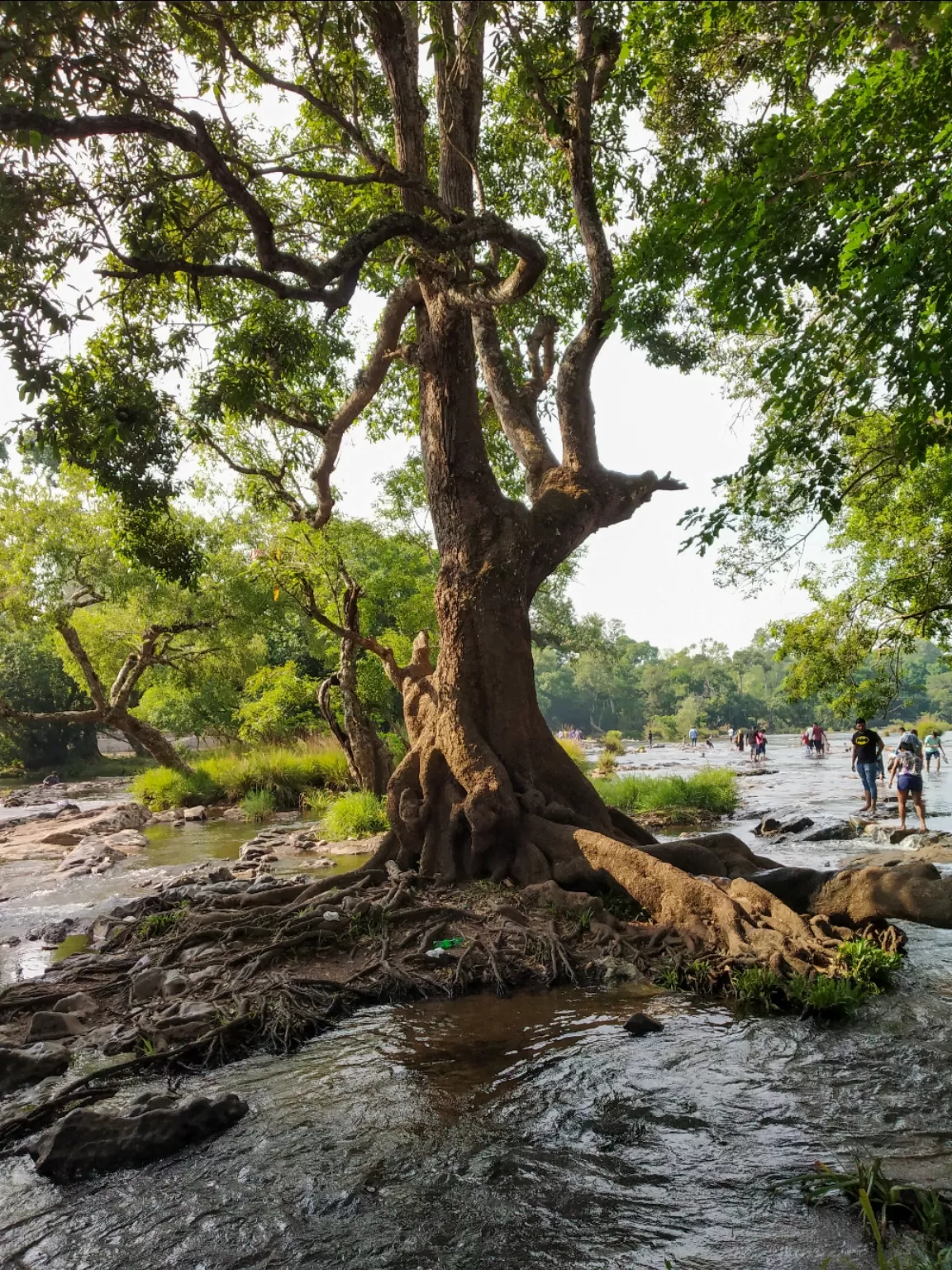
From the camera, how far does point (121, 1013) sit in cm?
701

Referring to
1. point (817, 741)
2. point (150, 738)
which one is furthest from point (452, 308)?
point (817, 741)

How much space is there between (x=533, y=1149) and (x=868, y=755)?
16.3 m

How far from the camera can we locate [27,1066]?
233 inches

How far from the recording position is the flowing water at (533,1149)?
12.8 ft

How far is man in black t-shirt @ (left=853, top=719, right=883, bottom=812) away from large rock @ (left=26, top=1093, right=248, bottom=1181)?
16.1m

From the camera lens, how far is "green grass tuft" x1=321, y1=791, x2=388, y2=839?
17.2 meters

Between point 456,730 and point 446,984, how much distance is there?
12.0 ft

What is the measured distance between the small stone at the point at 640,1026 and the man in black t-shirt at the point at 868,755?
13.1 meters

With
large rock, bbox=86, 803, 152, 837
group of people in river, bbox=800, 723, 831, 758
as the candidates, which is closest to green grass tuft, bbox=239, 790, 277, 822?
large rock, bbox=86, 803, 152, 837

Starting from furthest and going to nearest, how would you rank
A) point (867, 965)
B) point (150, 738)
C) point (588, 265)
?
point (150, 738) → point (588, 265) → point (867, 965)

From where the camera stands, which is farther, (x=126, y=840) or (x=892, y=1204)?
(x=126, y=840)

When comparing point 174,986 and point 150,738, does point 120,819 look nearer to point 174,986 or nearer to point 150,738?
point 150,738

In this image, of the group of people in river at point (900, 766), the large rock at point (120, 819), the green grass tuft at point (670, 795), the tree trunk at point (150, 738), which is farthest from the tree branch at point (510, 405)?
the tree trunk at point (150, 738)

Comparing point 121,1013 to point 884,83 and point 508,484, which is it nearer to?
point 884,83
